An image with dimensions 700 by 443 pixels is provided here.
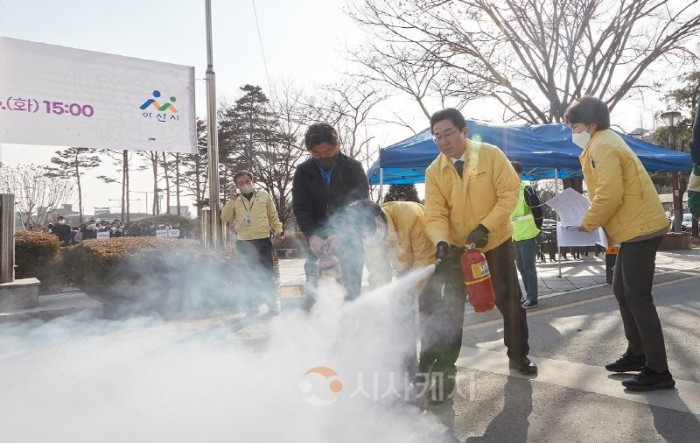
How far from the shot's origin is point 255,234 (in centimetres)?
647

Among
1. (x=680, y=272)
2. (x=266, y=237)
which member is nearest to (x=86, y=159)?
(x=266, y=237)

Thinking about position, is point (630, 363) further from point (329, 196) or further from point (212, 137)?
point (212, 137)

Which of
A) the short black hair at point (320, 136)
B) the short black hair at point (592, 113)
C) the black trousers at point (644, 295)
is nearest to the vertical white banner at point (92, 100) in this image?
the short black hair at point (320, 136)

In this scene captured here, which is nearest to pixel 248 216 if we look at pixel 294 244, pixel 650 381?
pixel 650 381

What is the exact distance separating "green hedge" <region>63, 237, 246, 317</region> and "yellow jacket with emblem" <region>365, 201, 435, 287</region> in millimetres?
3801

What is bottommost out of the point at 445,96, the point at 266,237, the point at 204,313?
the point at 204,313

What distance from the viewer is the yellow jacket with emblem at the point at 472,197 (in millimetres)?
3271

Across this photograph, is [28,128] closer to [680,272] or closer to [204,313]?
[204,313]

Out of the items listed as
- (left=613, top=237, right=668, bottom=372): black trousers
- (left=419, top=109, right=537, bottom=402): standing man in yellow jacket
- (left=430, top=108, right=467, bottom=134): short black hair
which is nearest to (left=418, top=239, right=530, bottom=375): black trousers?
(left=419, top=109, right=537, bottom=402): standing man in yellow jacket

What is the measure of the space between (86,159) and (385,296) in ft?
125

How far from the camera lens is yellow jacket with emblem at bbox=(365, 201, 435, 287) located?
11.3 ft

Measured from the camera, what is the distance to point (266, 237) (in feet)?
21.5

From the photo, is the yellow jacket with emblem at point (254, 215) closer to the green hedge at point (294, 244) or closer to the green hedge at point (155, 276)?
the green hedge at point (155, 276)

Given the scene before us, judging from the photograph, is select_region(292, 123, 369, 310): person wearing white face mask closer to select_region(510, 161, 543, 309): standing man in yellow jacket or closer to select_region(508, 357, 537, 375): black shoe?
select_region(508, 357, 537, 375): black shoe
